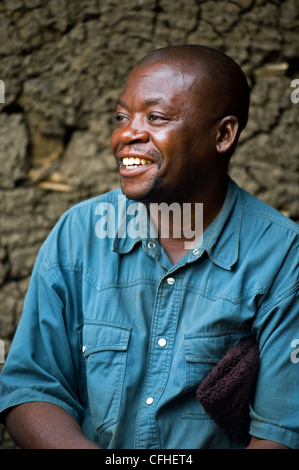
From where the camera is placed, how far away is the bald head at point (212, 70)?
1.72 metres

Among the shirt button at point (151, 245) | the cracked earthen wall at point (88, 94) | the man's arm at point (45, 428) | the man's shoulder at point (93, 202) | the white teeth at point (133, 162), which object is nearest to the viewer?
the man's arm at point (45, 428)

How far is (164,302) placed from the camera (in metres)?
1.78

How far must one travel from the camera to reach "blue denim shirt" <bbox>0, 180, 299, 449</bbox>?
1705 mm

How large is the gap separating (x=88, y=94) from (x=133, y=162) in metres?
0.95

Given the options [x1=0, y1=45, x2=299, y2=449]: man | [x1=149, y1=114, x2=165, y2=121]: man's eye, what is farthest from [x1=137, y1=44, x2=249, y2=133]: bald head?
[x1=149, y1=114, x2=165, y2=121]: man's eye

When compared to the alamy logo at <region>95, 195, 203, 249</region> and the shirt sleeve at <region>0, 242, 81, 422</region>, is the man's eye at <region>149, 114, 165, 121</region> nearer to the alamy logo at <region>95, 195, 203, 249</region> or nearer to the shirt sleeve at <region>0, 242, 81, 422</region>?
the alamy logo at <region>95, 195, 203, 249</region>

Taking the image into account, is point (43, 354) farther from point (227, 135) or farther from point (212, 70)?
point (212, 70)

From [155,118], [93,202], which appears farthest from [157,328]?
[155,118]

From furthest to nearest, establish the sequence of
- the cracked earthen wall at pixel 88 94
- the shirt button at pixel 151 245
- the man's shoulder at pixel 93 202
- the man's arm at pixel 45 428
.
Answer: the cracked earthen wall at pixel 88 94
the man's shoulder at pixel 93 202
the shirt button at pixel 151 245
the man's arm at pixel 45 428

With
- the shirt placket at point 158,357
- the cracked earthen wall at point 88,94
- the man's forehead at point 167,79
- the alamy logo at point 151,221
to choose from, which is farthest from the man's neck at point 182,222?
the cracked earthen wall at point 88,94

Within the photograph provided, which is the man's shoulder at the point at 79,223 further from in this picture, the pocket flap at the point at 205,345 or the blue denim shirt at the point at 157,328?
the pocket flap at the point at 205,345

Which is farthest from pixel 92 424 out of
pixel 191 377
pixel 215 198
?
pixel 215 198
